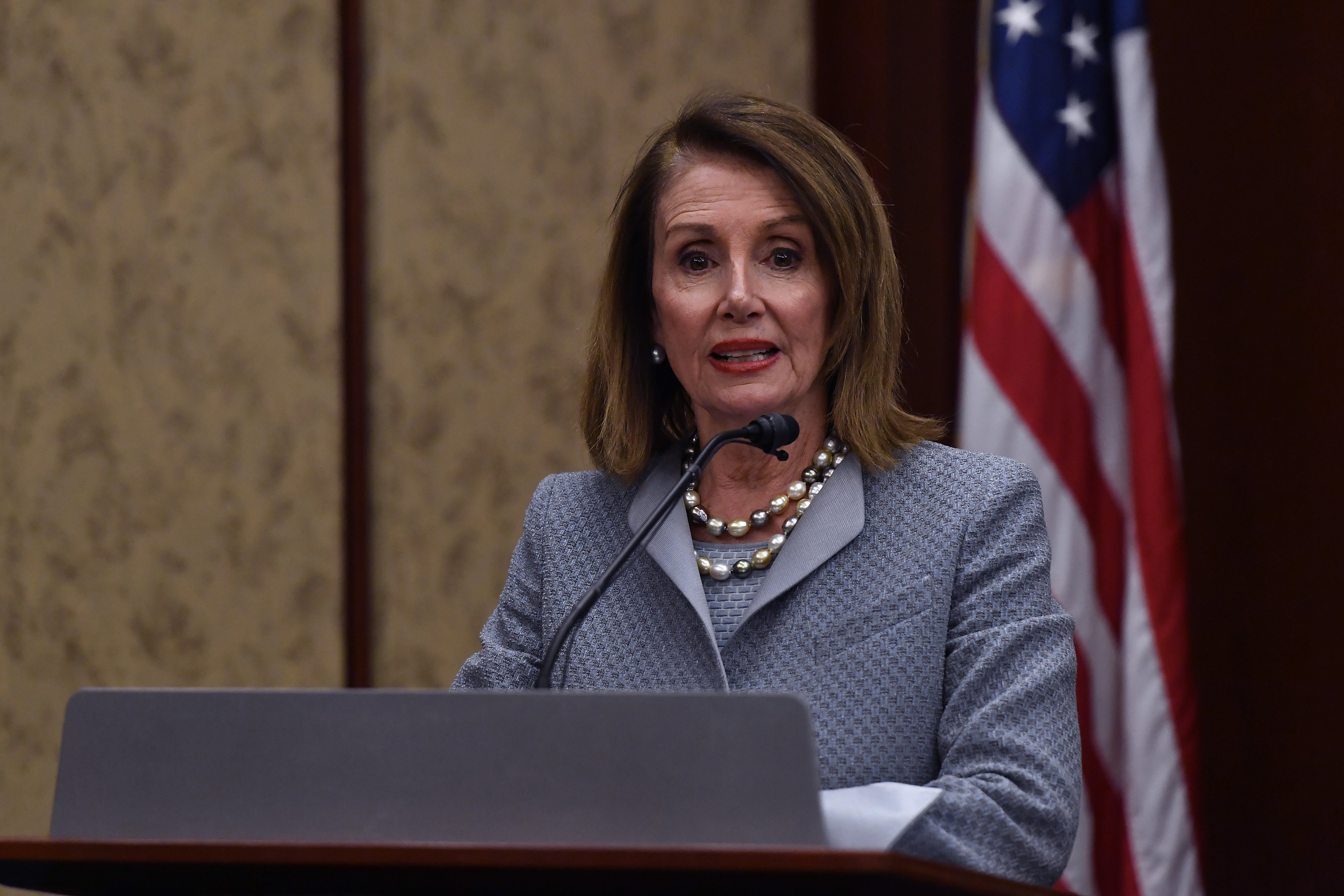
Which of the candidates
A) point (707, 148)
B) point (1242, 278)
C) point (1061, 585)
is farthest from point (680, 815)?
point (1242, 278)

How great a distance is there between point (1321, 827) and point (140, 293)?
2571mm

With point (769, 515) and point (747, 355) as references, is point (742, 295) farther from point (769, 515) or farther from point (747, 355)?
point (769, 515)

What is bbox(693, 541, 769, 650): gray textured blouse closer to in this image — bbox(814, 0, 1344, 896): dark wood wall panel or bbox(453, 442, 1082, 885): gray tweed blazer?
bbox(453, 442, 1082, 885): gray tweed blazer

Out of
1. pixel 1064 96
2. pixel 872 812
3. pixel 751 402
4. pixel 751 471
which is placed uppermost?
pixel 1064 96

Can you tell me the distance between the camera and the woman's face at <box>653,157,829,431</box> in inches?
77.2

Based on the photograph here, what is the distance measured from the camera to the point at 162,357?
3.03 meters

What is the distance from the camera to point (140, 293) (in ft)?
9.89

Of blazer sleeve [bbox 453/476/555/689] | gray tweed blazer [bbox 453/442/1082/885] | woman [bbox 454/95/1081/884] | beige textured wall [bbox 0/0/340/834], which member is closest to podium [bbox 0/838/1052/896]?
gray tweed blazer [bbox 453/442/1082/885]

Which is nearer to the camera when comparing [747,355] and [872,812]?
[872,812]

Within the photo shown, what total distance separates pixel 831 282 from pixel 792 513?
0.33m

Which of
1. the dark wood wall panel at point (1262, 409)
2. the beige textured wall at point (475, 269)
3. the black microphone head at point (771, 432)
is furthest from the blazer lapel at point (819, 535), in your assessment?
the beige textured wall at point (475, 269)

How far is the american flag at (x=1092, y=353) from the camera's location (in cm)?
280

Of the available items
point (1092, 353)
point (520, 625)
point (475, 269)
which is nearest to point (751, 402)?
point (520, 625)

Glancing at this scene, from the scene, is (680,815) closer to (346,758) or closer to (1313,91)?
(346,758)
